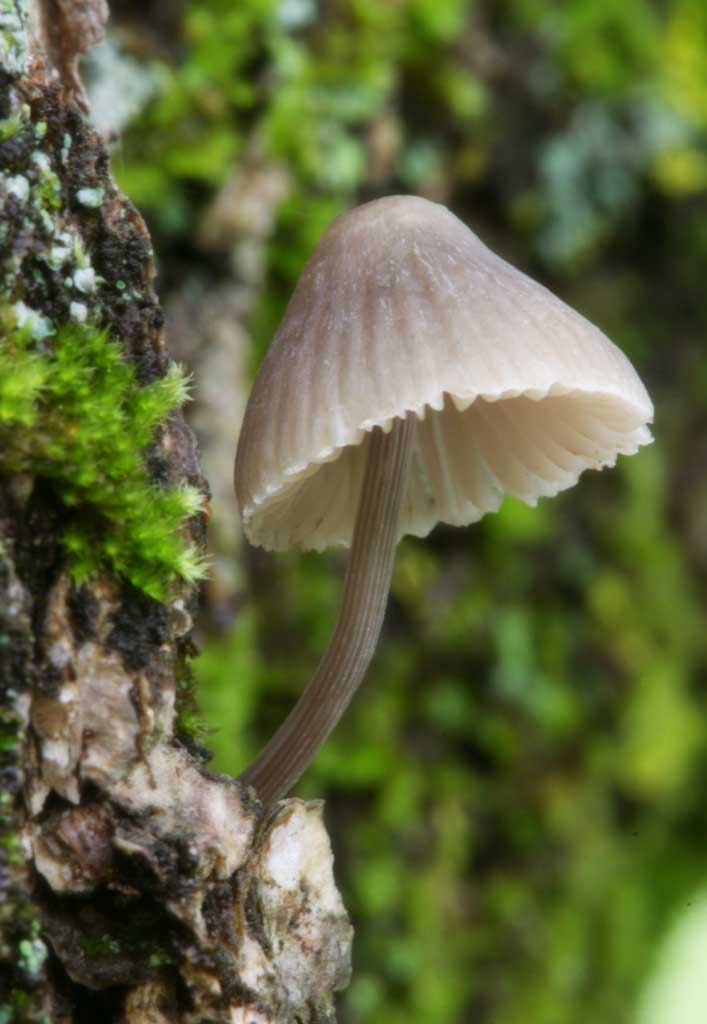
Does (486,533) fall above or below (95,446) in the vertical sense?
above

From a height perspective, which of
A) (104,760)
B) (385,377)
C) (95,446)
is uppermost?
(385,377)

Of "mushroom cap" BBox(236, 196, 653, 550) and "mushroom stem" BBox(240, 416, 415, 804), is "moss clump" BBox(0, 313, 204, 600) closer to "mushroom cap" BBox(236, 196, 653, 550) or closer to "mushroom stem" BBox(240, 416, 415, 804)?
"mushroom cap" BBox(236, 196, 653, 550)

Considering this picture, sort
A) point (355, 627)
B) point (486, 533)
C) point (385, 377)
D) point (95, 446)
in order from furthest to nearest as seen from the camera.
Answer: point (486, 533) → point (355, 627) → point (385, 377) → point (95, 446)

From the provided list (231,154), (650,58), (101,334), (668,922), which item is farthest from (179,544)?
(668,922)

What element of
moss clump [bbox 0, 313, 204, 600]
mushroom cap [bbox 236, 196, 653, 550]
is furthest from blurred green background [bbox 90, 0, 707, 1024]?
moss clump [bbox 0, 313, 204, 600]

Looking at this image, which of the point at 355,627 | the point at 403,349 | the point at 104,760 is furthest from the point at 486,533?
the point at 104,760

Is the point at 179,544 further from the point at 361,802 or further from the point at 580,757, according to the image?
the point at 580,757

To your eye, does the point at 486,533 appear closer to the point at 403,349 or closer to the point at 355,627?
the point at 355,627
